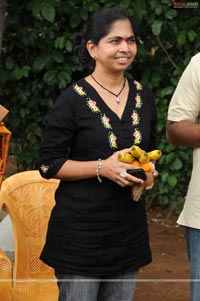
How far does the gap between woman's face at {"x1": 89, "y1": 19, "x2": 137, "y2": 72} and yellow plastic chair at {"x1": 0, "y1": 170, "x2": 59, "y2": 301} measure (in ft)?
3.69

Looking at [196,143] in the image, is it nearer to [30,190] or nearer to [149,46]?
[30,190]

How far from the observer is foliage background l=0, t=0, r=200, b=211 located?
566cm

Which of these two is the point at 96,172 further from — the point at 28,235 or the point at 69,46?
the point at 69,46

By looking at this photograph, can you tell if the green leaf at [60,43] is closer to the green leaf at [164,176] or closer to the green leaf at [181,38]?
the green leaf at [181,38]

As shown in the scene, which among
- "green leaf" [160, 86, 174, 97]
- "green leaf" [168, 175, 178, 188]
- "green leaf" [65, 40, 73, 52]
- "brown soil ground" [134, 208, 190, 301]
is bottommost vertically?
"brown soil ground" [134, 208, 190, 301]

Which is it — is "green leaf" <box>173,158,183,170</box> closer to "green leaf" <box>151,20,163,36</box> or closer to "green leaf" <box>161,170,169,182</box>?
"green leaf" <box>161,170,169,182</box>

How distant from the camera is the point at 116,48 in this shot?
2803 mm

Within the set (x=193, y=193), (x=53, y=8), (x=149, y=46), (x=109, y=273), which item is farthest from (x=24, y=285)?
(x=149, y=46)

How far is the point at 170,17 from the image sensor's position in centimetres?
560

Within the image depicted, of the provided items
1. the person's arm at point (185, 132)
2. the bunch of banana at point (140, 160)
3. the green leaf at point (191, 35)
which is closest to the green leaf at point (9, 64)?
the green leaf at point (191, 35)

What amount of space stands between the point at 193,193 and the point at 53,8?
2.65 m

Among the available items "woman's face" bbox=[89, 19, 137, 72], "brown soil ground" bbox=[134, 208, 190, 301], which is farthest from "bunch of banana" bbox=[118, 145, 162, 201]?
"brown soil ground" bbox=[134, 208, 190, 301]

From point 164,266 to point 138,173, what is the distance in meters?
2.92

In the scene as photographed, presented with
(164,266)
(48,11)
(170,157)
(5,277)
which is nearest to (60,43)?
(48,11)
